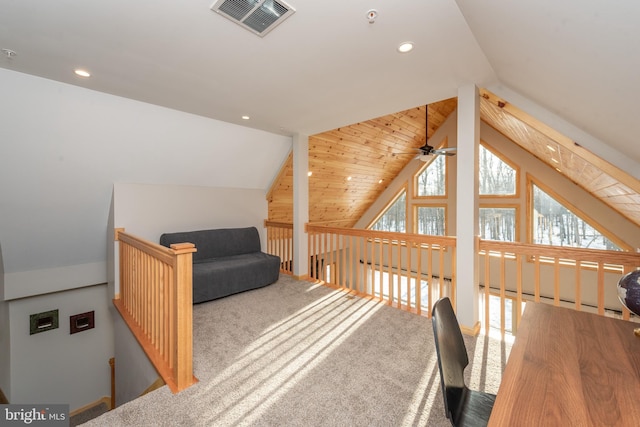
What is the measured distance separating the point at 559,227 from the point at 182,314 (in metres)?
6.44

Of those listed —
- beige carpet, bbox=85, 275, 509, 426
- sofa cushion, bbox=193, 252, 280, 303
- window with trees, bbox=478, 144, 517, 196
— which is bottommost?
beige carpet, bbox=85, 275, 509, 426

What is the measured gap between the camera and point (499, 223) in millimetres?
5977

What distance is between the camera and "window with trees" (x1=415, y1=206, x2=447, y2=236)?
6719 millimetres

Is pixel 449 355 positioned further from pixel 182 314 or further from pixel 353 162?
pixel 353 162

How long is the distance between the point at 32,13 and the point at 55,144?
5.27 ft

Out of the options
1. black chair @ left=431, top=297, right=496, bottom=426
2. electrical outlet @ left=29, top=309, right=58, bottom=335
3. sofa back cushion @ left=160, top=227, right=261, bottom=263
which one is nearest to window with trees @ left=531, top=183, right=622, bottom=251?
black chair @ left=431, top=297, right=496, bottom=426

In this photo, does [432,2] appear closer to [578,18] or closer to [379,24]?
[379,24]

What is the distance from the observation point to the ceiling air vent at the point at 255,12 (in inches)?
59.7

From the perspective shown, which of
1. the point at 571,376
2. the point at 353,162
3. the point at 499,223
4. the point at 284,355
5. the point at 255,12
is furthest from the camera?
the point at 499,223

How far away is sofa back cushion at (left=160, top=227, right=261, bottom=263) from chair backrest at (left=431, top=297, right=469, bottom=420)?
3442 millimetres

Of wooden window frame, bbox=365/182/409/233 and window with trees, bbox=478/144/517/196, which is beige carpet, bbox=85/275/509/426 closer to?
window with trees, bbox=478/144/517/196

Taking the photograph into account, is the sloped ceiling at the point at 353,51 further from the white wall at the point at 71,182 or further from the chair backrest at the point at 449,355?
the chair backrest at the point at 449,355

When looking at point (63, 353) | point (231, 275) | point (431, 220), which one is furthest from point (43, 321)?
point (431, 220)

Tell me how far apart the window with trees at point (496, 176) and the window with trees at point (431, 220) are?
3.30 ft
